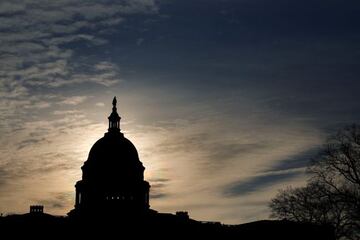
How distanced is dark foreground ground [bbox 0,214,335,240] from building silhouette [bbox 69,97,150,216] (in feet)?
8.51

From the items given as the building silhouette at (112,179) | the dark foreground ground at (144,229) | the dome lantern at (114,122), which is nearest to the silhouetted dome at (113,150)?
the building silhouette at (112,179)

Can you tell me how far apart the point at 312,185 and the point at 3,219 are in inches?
1366

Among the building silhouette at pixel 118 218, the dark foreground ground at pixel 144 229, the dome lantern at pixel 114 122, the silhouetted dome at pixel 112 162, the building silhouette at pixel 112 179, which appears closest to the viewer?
the dark foreground ground at pixel 144 229

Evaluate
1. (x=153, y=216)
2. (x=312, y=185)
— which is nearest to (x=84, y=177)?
(x=153, y=216)

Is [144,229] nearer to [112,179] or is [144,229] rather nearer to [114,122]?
[112,179]

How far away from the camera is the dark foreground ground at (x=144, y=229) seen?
7269 centimetres

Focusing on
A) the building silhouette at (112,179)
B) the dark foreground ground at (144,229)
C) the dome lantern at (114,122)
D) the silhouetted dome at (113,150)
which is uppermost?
the dome lantern at (114,122)

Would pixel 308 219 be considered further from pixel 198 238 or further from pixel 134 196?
pixel 134 196

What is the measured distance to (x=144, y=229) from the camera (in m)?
78.5

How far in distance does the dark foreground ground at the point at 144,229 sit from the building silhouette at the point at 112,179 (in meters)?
2.59

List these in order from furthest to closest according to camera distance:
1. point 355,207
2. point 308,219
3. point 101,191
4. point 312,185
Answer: point 101,191 < point 308,219 < point 312,185 < point 355,207

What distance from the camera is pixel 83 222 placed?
7656 centimetres

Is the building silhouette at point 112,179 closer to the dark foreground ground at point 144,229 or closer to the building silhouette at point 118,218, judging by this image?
the building silhouette at point 118,218

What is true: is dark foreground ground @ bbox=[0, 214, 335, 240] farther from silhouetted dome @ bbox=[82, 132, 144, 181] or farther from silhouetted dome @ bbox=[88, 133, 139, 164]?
silhouetted dome @ bbox=[88, 133, 139, 164]
